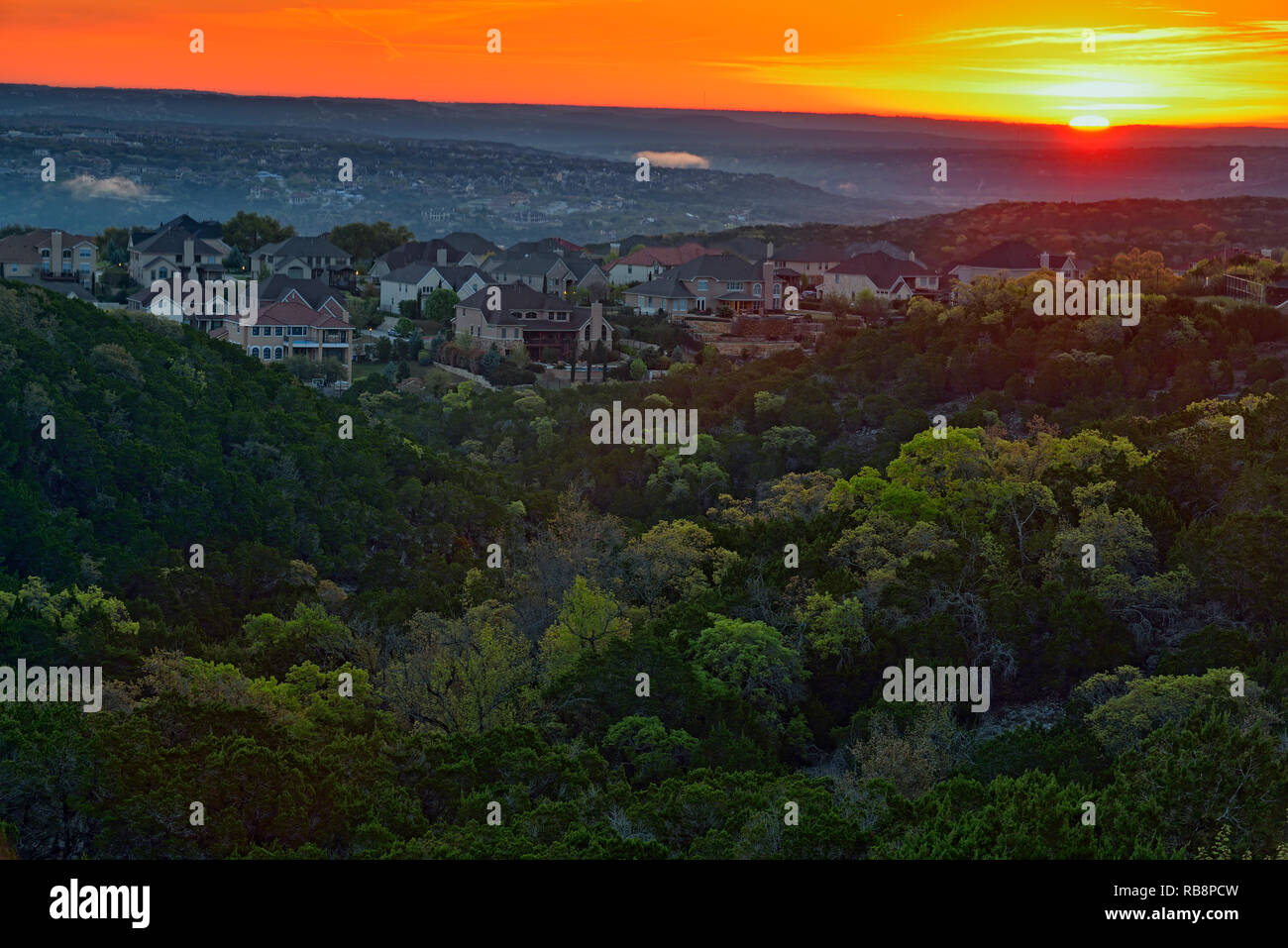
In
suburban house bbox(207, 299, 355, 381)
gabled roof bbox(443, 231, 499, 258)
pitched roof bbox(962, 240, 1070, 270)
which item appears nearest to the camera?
suburban house bbox(207, 299, 355, 381)

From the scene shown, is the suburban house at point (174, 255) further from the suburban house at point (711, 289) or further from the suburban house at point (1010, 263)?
the suburban house at point (1010, 263)

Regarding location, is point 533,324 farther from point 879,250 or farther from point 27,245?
point 879,250

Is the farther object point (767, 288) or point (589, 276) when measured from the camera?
point (589, 276)

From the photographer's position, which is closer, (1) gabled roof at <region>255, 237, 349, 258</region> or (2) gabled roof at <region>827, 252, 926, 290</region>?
(2) gabled roof at <region>827, 252, 926, 290</region>

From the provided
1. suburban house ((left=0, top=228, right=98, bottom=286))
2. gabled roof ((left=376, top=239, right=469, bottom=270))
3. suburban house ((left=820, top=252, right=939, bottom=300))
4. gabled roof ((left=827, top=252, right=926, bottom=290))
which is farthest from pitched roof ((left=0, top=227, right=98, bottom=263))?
gabled roof ((left=827, top=252, right=926, bottom=290))

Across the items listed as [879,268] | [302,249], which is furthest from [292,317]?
[879,268]

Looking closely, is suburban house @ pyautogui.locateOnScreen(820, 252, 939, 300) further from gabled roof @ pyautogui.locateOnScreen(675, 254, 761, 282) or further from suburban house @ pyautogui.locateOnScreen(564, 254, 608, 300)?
suburban house @ pyautogui.locateOnScreen(564, 254, 608, 300)
